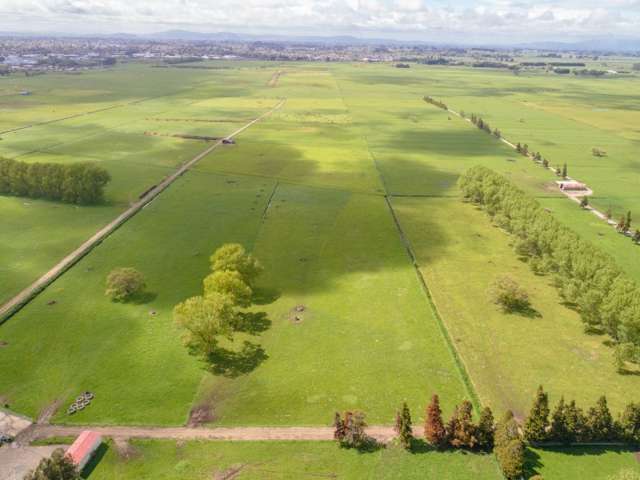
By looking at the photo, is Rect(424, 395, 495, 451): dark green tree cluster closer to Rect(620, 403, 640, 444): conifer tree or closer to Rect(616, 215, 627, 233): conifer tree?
Rect(620, 403, 640, 444): conifer tree

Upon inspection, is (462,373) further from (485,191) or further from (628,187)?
(628,187)

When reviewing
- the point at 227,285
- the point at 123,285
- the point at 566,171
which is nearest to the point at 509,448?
the point at 227,285

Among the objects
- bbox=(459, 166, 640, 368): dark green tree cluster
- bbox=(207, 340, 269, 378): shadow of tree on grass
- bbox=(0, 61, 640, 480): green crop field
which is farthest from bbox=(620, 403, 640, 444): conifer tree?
bbox=(207, 340, 269, 378): shadow of tree on grass

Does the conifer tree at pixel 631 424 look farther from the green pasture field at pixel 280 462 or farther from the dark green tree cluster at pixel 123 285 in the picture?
the dark green tree cluster at pixel 123 285

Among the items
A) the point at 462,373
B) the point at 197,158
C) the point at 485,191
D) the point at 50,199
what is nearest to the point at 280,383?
the point at 462,373

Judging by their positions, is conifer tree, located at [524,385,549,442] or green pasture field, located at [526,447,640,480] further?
conifer tree, located at [524,385,549,442]

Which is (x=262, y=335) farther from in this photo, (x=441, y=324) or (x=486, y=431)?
(x=486, y=431)

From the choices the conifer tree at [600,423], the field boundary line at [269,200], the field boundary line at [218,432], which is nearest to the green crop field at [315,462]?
the field boundary line at [218,432]

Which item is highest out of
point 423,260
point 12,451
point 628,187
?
point 628,187
